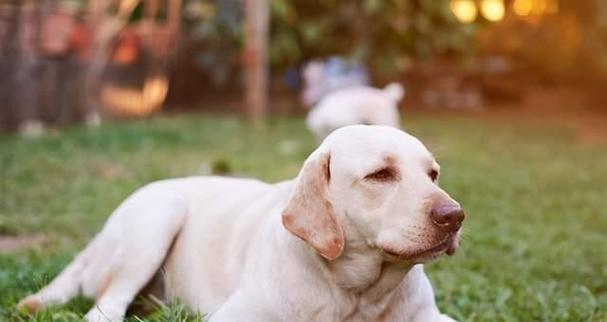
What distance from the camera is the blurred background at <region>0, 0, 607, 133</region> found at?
12.0 meters

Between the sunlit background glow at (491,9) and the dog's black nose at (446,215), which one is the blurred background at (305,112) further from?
the dog's black nose at (446,215)

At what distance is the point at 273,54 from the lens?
53.6 feet

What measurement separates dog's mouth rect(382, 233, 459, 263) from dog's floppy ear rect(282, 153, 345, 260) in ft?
0.57

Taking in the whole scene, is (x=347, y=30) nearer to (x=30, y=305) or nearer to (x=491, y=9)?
(x=491, y=9)

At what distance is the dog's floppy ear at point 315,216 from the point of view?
313 cm

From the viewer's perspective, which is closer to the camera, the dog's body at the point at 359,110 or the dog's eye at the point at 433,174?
the dog's eye at the point at 433,174

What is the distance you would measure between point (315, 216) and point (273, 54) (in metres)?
13.3

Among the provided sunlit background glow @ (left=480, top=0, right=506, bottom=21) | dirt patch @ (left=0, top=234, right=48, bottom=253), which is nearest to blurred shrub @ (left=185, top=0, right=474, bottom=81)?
sunlit background glow @ (left=480, top=0, right=506, bottom=21)

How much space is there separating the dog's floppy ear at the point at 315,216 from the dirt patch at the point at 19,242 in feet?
9.08

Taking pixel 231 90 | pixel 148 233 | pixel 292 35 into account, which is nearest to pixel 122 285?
pixel 148 233

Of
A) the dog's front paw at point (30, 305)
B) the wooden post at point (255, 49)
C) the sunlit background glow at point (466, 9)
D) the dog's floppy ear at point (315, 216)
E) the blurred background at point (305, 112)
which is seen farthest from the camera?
the sunlit background glow at point (466, 9)

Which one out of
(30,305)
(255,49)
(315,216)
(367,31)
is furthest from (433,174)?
(367,31)

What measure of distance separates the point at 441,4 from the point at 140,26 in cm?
519

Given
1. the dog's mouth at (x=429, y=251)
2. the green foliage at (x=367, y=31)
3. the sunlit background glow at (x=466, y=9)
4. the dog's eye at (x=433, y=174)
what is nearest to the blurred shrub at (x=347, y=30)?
the green foliage at (x=367, y=31)
